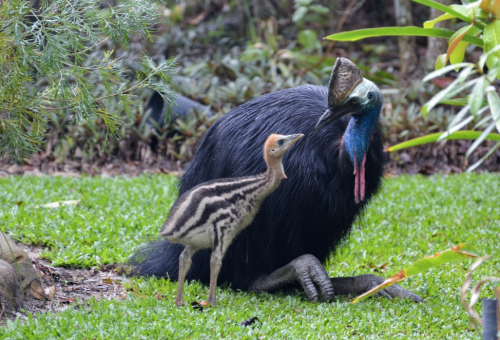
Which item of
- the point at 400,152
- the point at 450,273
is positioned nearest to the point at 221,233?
the point at 450,273

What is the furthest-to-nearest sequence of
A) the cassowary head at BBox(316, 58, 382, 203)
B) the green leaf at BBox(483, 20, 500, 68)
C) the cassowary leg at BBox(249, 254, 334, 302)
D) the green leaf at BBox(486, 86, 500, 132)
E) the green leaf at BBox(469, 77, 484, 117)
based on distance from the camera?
the cassowary leg at BBox(249, 254, 334, 302) → the cassowary head at BBox(316, 58, 382, 203) → the green leaf at BBox(483, 20, 500, 68) → the green leaf at BBox(486, 86, 500, 132) → the green leaf at BBox(469, 77, 484, 117)

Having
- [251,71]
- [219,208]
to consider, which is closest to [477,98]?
[219,208]

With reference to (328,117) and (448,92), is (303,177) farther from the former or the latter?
(448,92)

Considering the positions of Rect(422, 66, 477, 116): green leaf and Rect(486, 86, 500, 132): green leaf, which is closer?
Rect(422, 66, 477, 116): green leaf

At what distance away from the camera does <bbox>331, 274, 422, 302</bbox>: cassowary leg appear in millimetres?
A: 3395

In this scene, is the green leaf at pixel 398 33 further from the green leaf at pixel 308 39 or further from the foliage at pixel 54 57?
the green leaf at pixel 308 39

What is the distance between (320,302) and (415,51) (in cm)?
738

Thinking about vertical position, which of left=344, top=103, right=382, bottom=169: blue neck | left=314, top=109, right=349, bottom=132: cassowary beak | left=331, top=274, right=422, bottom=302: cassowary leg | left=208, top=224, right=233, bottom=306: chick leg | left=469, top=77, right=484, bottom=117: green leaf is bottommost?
left=331, top=274, right=422, bottom=302: cassowary leg

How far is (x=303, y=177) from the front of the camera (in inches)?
129

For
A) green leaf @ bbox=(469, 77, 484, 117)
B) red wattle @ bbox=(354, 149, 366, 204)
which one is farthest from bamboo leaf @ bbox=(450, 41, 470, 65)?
green leaf @ bbox=(469, 77, 484, 117)

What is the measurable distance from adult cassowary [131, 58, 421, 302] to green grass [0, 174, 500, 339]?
14 centimetres

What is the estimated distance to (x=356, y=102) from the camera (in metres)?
3.10

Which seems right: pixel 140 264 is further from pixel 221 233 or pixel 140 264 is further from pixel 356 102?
pixel 356 102

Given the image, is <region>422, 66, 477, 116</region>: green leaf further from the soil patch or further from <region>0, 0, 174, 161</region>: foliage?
the soil patch
